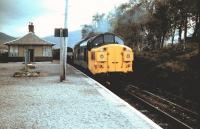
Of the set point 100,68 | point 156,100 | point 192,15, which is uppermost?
point 192,15

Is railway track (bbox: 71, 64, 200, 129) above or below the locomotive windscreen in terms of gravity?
below

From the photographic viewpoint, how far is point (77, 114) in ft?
35.8

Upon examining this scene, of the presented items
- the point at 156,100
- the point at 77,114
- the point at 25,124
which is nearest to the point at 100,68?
the point at 156,100

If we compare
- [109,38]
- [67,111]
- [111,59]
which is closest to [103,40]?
[109,38]

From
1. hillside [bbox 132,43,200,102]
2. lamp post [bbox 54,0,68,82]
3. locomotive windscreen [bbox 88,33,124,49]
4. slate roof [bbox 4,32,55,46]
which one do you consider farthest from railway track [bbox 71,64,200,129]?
slate roof [bbox 4,32,55,46]

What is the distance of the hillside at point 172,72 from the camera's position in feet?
72.8

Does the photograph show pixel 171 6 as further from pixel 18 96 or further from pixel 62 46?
pixel 18 96

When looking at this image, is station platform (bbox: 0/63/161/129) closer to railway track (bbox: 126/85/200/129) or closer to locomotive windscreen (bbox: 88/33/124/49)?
railway track (bbox: 126/85/200/129)

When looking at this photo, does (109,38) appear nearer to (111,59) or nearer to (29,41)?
(111,59)

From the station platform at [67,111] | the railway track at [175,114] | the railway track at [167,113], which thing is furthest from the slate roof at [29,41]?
the station platform at [67,111]

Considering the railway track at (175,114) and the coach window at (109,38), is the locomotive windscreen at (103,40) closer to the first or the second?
the coach window at (109,38)

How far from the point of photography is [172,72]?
27.1m

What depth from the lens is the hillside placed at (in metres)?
22.2

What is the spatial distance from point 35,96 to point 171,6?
2731cm
